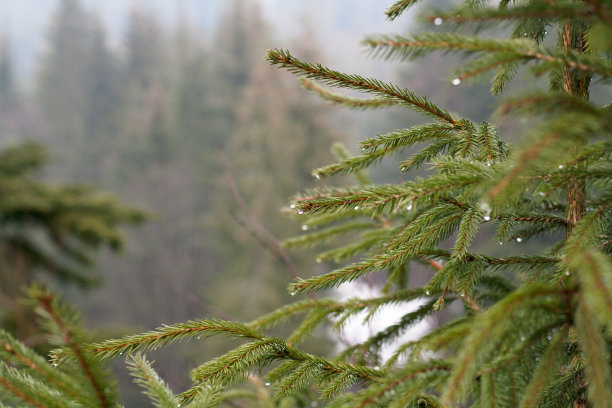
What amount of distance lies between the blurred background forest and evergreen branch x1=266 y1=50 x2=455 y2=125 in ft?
17.9

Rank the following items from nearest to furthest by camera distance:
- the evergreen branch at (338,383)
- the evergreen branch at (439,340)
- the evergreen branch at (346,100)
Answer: the evergreen branch at (439,340), the evergreen branch at (338,383), the evergreen branch at (346,100)

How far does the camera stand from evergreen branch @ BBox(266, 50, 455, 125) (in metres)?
1.12

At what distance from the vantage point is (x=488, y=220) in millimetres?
1203

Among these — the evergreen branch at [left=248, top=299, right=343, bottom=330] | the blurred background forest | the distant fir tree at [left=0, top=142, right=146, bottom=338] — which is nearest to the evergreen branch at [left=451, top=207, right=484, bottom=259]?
the evergreen branch at [left=248, top=299, right=343, bottom=330]

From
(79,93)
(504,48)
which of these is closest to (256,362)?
(504,48)

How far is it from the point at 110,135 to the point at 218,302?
52.2 feet

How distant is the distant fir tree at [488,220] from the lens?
2.49 feet

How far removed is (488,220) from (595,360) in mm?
529

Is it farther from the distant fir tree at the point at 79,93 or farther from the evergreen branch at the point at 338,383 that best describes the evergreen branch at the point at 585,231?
the distant fir tree at the point at 79,93

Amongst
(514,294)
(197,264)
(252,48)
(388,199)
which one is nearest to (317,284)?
(388,199)

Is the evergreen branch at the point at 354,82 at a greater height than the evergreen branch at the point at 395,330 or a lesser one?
greater

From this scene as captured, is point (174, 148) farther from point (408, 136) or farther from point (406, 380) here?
point (406, 380)

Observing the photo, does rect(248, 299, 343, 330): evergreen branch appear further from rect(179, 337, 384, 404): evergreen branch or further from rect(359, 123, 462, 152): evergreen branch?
rect(359, 123, 462, 152): evergreen branch

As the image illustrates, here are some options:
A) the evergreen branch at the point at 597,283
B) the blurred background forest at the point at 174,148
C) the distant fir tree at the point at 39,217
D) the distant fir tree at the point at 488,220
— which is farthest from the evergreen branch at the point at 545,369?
the distant fir tree at the point at 39,217
